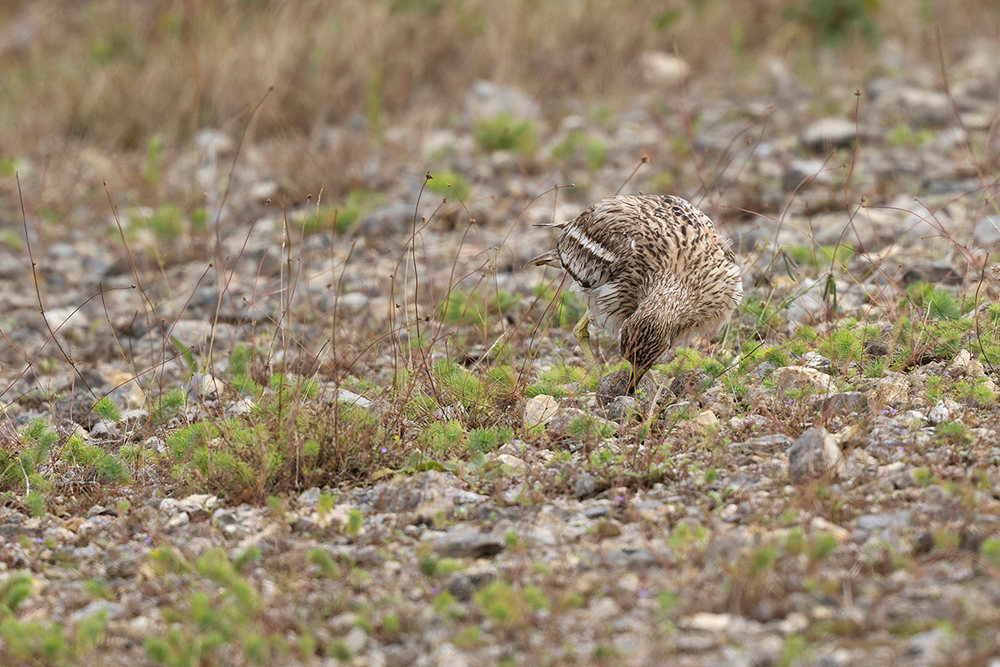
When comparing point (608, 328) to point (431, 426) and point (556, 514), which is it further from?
point (556, 514)

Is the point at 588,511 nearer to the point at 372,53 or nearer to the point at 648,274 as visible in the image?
the point at 648,274

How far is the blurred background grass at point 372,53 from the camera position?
8758mm

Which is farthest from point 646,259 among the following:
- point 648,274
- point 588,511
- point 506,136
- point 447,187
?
point 506,136

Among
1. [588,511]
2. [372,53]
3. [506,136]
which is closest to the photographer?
[588,511]

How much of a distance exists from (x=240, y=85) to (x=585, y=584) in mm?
6470

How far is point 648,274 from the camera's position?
15.5ft

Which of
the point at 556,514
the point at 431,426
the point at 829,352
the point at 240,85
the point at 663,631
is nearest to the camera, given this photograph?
the point at 663,631

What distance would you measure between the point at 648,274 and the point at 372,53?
5.03m

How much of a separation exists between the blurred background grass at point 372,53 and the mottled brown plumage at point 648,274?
3.88 meters

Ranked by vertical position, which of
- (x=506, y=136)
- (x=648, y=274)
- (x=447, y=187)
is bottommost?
(x=447, y=187)

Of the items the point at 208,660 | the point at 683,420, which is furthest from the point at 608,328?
the point at 208,660

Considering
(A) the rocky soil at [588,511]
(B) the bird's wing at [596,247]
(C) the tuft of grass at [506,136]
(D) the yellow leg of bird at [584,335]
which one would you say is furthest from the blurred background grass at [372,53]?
(D) the yellow leg of bird at [584,335]

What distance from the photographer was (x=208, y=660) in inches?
115

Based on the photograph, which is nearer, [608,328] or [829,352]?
[829,352]
